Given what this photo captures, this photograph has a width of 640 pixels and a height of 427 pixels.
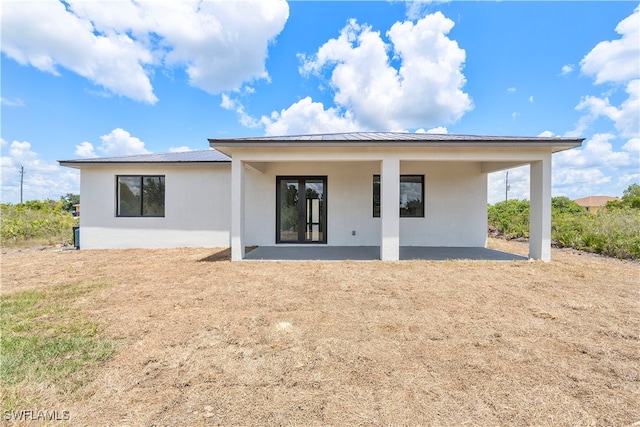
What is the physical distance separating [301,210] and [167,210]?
5071 millimetres

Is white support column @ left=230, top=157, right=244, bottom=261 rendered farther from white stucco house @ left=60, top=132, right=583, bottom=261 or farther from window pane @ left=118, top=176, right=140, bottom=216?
window pane @ left=118, top=176, right=140, bottom=216

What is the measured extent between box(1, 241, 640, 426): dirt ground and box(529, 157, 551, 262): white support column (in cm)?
143

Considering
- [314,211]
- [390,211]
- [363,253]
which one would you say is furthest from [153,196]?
[390,211]

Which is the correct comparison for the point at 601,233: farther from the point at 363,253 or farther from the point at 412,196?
the point at 363,253

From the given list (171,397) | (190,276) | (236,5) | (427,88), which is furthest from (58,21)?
(427,88)

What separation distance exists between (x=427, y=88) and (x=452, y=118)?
15.2ft

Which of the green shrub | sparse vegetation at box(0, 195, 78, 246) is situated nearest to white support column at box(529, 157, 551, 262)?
the green shrub

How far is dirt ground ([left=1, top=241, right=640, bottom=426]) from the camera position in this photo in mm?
2150

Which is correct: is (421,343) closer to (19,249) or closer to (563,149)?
(563,149)

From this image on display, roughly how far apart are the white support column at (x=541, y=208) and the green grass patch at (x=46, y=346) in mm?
9783

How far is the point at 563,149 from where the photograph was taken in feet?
24.2

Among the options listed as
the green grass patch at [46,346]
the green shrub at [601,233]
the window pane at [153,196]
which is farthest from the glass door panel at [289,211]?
the green shrub at [601,233]

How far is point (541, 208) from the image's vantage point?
25.0 feet

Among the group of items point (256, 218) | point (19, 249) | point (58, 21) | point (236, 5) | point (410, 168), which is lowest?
point (19, 249)
